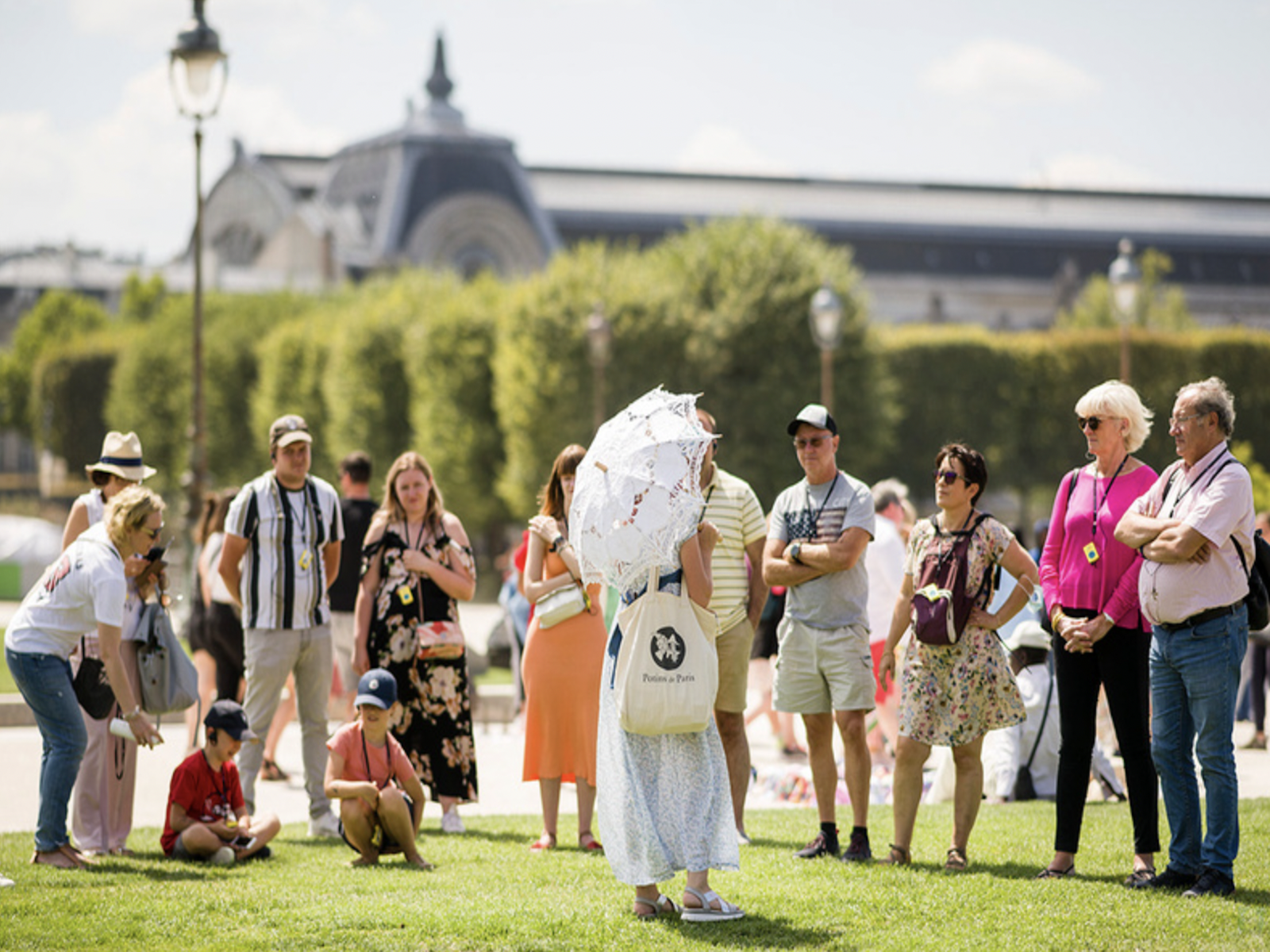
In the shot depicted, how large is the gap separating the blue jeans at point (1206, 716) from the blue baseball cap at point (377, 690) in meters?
3.55

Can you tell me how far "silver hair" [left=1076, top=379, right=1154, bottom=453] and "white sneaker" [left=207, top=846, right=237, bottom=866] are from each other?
14.4 ft

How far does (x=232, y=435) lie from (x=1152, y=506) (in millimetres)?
46321

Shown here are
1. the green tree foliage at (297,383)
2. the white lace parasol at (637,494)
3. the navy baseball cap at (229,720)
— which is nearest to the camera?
the white lace parasol at (637,494)

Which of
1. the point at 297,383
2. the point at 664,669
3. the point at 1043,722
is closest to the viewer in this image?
the point at 664,669

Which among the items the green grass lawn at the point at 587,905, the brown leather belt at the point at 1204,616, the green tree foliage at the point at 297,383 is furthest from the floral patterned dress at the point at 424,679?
the green tree foliage at the point at 297,383

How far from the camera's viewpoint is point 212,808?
7734 mm

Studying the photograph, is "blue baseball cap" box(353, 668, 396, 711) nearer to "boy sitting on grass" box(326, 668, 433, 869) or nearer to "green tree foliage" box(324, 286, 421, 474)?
"boy sitting on grass" box(326, 668, 433, 869)

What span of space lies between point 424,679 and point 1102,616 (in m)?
3.73

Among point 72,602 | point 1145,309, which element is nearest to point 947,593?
point 72,602

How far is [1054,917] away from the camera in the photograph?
6102mm

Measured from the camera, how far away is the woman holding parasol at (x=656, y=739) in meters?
6.13

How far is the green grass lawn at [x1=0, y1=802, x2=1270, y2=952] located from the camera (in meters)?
5.81

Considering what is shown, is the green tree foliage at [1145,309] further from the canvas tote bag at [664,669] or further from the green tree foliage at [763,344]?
the canvas tote bag at [664,669]

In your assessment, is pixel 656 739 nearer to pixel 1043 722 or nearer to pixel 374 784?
pixel 374 784
